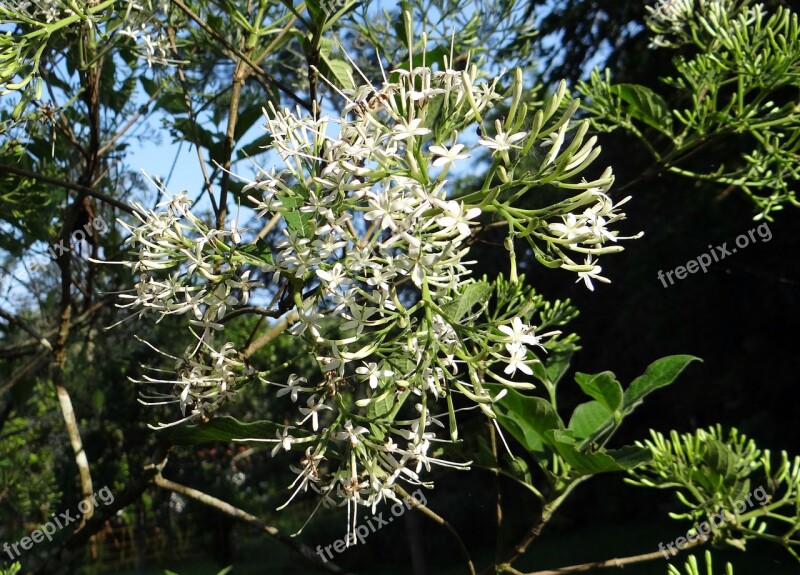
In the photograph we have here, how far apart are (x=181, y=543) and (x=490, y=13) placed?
552 inches

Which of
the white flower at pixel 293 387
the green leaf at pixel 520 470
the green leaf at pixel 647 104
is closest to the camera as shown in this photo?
the white flower at pixel 293 387

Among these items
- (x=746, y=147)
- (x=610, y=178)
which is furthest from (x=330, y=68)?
(x=746, y=147)

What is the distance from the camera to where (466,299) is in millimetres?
956

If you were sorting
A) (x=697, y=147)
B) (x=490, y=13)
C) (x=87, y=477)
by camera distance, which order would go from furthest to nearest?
(x=490, y=13), (x=697, y=147), (x=87, y=477)

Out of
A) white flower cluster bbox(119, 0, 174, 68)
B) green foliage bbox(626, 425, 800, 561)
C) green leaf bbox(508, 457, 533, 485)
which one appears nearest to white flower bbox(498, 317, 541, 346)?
green leaf bbox(508, 457, 533, 485)

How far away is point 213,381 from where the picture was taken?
96 cm

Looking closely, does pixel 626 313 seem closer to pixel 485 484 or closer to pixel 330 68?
pixel 485 484

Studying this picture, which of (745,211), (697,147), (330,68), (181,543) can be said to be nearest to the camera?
(330,68)

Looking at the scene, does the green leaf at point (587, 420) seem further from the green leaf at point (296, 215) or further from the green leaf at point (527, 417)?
the green leaf at point (296, 215)

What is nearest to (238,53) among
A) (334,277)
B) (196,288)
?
(196,288)

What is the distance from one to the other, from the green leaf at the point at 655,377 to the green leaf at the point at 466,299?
45cm

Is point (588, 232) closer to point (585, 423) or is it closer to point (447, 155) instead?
point (447, 155)

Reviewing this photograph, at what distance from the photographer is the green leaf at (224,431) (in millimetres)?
1026

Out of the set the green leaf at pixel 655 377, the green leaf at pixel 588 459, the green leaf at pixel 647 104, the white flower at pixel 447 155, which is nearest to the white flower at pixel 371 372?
the white flower at pixel 447 155
